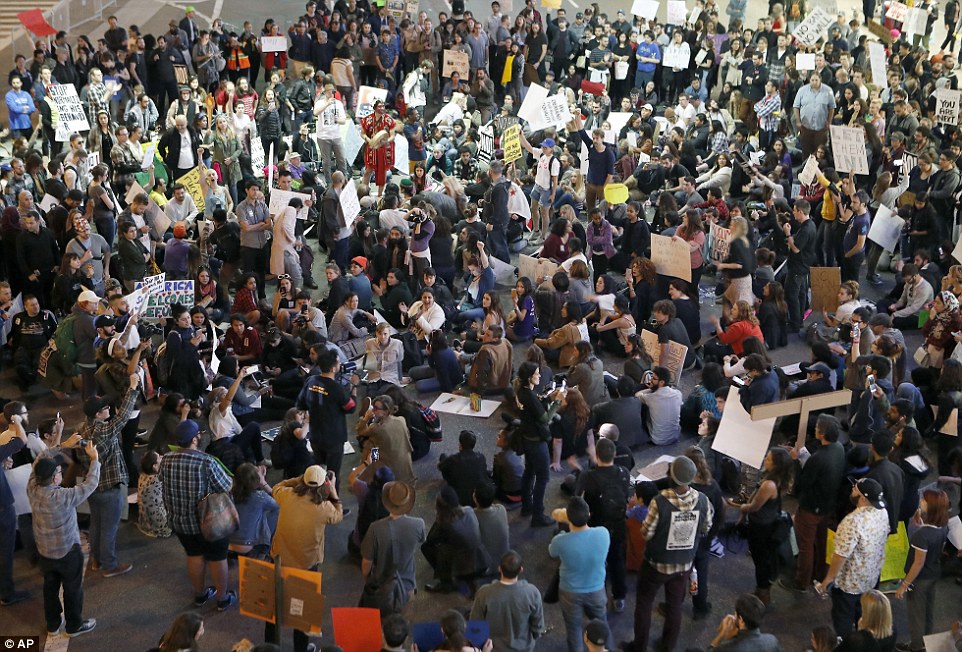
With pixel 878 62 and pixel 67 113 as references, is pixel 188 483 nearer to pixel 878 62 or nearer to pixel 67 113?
pixel 67 113

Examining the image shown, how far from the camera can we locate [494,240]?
15555mm

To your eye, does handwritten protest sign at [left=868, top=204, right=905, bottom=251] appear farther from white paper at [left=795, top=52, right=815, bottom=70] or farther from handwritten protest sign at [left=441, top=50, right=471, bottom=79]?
handwritten protest sign at [left=441, top=50, right=471, bottom=79]

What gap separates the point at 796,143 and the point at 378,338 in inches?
462

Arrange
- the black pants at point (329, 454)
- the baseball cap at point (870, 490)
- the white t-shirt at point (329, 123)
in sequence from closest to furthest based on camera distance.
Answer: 1. the baseball cap at point (870, 490)
2. the black pants at point (329, 454)
3. the white t-shirt at point (329, 123)

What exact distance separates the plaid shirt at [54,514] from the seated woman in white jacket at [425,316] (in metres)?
5.25

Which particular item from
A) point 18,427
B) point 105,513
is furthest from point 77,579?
point 18,427

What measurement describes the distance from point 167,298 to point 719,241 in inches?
282

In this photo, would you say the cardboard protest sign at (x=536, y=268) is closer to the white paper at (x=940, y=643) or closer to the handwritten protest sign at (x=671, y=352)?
the handwritten protest sign at (x=671, y=352)

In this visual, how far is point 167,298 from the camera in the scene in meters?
13.0

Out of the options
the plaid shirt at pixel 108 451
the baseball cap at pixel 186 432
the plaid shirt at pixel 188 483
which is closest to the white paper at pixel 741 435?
the plaid shirt at pixel 188 483

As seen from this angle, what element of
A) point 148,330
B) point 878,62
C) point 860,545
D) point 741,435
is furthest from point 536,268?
point 878,62

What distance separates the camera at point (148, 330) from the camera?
12.8 meters

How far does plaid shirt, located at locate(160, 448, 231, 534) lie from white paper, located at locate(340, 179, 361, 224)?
6673mm

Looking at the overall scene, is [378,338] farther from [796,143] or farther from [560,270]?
[796,143]
